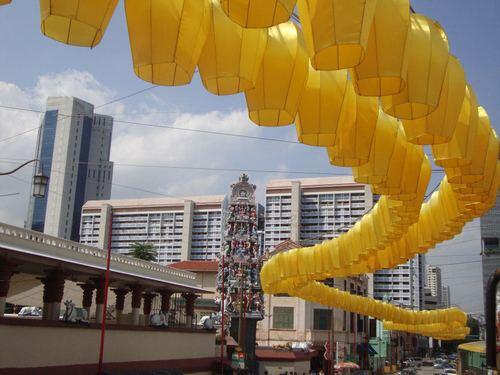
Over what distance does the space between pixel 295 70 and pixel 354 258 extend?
10699mm

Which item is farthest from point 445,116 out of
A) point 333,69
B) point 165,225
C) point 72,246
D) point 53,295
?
point 165,225

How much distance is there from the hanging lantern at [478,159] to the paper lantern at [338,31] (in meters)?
4.83

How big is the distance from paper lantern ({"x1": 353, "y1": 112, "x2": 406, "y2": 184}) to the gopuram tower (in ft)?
89.4

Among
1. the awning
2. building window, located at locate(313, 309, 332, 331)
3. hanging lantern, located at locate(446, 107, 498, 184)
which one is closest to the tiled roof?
building window, located at locate(313, 309, 332, 331)

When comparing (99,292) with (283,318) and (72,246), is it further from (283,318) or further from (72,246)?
(283,318)

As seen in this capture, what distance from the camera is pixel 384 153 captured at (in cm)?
918

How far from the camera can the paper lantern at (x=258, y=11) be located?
4805 millimetres

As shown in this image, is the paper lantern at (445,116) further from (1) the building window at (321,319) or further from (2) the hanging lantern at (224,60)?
(1) the building window at (321,319)

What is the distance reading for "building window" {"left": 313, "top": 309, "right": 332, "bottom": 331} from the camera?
50.4 m

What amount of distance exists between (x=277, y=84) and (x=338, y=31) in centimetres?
159

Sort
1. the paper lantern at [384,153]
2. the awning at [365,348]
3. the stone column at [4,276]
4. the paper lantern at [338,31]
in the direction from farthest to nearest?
the awning at [365,348], the stone column at [4,276], the paper lantern at [384,153], the paper lantern at [338,31]

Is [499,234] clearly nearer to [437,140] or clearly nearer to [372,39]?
[437,140]

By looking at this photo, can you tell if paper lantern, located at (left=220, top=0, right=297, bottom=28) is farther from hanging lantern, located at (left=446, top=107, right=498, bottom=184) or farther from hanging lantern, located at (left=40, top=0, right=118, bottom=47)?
hanging lantern, located at (left=446, top=107, right=498, bottom=184)

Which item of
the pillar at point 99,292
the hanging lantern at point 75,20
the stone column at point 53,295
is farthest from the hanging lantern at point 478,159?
the pillar at point 99,292
